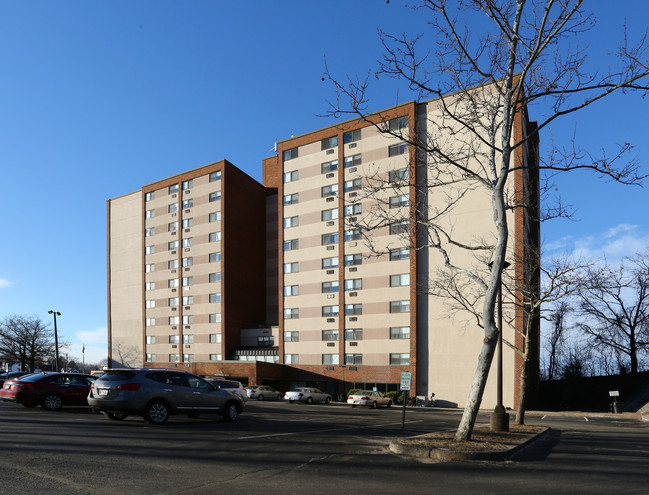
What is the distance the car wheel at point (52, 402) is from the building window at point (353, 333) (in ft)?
108

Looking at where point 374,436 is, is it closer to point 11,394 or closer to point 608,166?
point 608,166

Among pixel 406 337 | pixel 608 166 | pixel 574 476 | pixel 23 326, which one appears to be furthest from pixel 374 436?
pixel 23 326

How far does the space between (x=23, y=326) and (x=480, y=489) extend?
92.6 meters

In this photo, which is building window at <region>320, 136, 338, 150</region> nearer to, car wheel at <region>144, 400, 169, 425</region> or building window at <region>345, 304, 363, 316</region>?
building window at <region>345, 304, 363, 316</region>

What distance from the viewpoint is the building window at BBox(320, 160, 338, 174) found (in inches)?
2110

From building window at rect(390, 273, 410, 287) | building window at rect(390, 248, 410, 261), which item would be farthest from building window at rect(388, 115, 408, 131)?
building window at rect(390, 273, 410, 287)

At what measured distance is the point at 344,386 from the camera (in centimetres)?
5072

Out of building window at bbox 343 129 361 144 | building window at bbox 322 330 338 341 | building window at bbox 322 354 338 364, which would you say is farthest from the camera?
building window at bbox 322 330 338 341

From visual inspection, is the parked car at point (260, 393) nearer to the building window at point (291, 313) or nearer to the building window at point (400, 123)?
the building window at point (291, 313)

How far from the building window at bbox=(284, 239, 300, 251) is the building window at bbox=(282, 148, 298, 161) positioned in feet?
29.0

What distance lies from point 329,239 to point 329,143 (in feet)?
31.7

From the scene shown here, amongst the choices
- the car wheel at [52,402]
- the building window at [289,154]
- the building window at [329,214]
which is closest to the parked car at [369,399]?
the building window at [329,214]

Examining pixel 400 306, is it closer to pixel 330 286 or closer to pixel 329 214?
pixel 330 286

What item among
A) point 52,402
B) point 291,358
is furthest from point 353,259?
point 52,402
